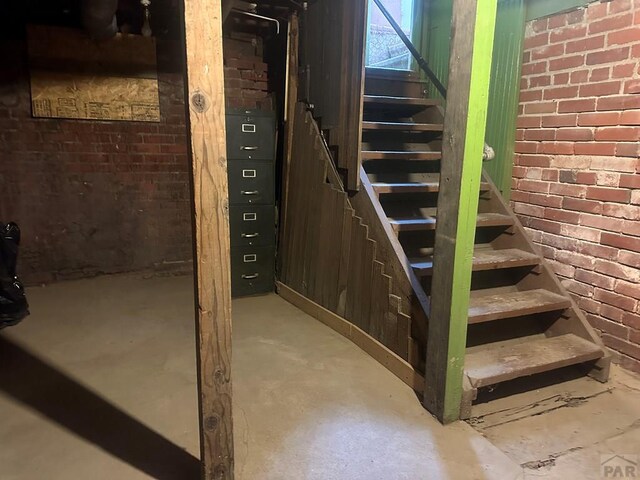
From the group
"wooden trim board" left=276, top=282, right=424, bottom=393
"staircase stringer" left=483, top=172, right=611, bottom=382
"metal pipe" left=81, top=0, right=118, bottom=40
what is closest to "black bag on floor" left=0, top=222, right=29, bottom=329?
"metal pipe" left=81, top=0, right=118, bottom=40

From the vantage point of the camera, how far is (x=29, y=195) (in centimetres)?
364

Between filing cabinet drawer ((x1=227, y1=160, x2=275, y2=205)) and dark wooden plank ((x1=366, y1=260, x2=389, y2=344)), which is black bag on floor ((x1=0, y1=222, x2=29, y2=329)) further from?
dark wooden plank ((x1=366, y1=260, x2=389, y2=344))

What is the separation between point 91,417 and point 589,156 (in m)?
2.80

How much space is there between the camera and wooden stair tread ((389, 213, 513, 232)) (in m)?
2.57

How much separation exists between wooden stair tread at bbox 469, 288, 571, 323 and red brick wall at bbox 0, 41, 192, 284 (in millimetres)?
2727

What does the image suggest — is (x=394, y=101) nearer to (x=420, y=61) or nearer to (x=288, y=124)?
(x=420, y=61)

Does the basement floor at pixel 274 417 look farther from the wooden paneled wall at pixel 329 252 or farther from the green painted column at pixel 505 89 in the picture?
the green painted column at pixel 505 89

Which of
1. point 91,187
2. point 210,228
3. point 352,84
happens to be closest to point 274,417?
point 210,228

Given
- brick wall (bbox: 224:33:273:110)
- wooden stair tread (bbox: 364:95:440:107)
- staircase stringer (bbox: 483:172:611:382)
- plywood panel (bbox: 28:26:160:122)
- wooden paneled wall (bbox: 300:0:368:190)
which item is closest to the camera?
staircase stringer (bbox: 483:172:611:382)

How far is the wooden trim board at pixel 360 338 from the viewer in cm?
230

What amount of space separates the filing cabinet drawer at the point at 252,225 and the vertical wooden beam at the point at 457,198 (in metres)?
1.86

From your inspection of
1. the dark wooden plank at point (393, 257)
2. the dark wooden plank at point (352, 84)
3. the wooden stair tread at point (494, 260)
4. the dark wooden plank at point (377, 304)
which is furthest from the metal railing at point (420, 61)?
the dark wooden plank at point (377, 304)

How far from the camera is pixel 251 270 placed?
361 cm

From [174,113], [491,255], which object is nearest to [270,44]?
[174,113]
